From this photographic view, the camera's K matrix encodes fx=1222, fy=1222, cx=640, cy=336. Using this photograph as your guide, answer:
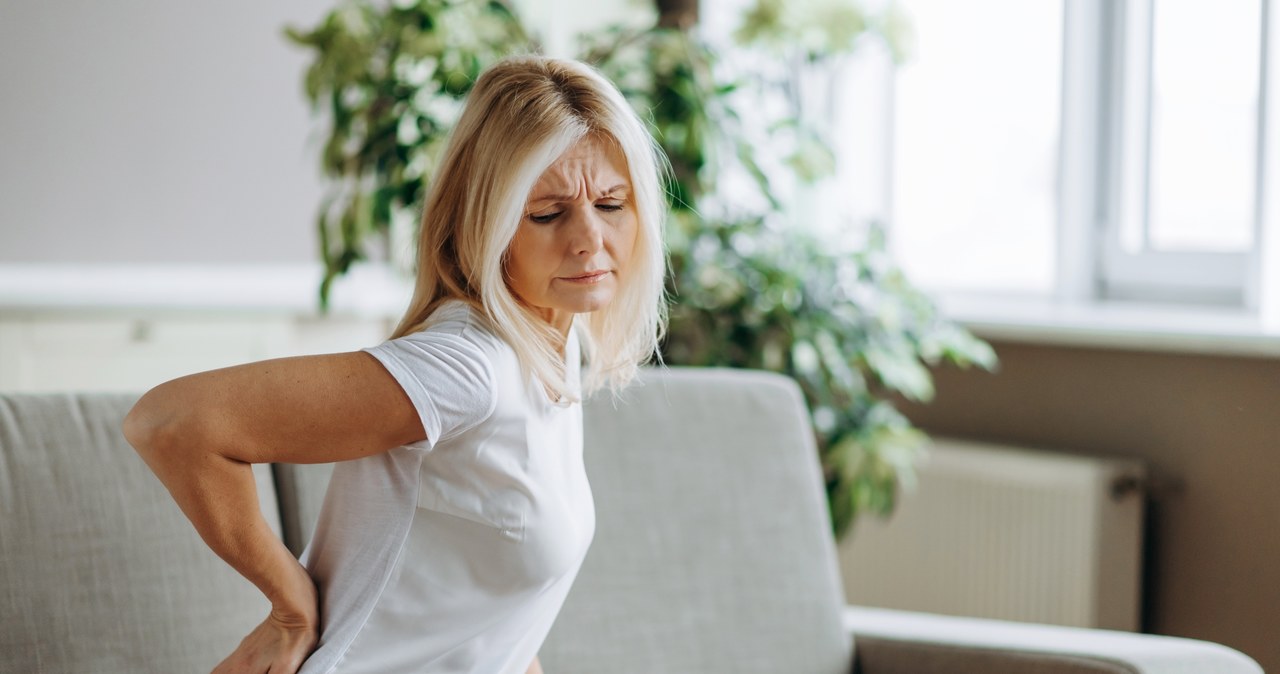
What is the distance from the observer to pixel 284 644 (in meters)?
0.95

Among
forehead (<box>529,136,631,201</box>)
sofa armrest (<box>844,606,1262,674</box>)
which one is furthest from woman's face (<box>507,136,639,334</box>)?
sofa armrest (<box>844,606,1262,674</box>)

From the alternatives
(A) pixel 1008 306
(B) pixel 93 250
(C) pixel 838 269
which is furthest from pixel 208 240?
(A) pixel 1008 306

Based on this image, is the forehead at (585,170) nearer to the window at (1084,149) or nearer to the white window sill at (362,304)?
the white window sill at (362,304)

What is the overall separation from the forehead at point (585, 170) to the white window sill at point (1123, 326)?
155 cm

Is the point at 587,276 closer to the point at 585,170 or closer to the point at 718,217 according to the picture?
the point at 585,170

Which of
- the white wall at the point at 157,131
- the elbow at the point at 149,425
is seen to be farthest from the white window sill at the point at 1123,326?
the elbow at the point at 149,425

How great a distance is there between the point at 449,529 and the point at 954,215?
7.52 ft

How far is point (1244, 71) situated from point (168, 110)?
2313 mm

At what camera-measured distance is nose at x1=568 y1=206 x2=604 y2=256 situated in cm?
96

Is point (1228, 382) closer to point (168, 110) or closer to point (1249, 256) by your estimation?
point (1249, 256)

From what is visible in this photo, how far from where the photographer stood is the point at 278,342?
9.06 ft

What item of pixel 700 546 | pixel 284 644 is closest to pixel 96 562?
pixel 284 644

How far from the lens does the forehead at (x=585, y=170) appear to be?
95 centimetres

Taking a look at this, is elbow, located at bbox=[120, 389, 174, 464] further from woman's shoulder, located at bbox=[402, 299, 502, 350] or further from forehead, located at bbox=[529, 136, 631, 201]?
forehead, located at bbox=[529, 136, 631, 201]
